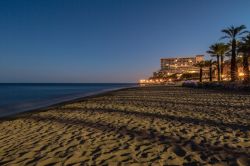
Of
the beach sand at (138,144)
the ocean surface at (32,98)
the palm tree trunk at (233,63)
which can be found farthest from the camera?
the palm tree trunk at (233,63)

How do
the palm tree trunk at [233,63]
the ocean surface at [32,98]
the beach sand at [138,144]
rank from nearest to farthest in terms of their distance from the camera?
1. the beach sand at [138,144]
2. the ocean surface at [32,98]
3. the palm tree trunk at [233,63]

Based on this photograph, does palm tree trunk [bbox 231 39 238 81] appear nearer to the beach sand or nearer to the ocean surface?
the ocean surface

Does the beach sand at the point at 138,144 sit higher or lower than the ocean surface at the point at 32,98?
higher

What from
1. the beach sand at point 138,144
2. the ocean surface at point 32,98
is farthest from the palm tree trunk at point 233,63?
the beach sand at point 138,144

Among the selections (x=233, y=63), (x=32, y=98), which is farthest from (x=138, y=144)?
(x=233, y=63)

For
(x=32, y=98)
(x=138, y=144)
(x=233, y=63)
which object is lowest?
(x=32, y=98)

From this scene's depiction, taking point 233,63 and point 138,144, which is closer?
point 138,144

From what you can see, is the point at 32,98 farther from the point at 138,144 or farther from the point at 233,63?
the point at 138,144

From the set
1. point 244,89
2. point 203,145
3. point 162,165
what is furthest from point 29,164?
point 244,89

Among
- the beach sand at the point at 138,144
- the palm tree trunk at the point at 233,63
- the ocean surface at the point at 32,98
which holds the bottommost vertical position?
the ocean surface at the point at 32,98

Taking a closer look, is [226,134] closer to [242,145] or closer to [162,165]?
[242,145]

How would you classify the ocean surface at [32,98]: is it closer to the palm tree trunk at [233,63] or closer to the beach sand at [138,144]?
the beach sand at [138,144]

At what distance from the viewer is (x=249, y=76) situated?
38.3 m

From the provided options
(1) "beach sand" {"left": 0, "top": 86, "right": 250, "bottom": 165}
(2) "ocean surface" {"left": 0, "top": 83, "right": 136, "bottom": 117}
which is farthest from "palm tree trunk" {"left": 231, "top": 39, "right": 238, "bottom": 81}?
(1) "beach sand" {"left": 0, "top": 86, "right": 250, "bottom": 165}
